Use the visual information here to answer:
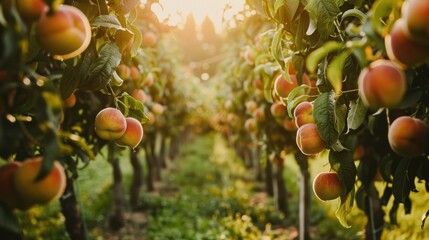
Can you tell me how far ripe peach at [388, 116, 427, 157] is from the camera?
1.02 metres

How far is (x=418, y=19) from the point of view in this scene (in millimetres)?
762

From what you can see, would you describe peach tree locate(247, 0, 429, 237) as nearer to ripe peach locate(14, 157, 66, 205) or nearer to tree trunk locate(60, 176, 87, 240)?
ripe peach locate(14, 157, 66, 205)

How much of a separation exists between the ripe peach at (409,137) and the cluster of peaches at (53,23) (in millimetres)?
902

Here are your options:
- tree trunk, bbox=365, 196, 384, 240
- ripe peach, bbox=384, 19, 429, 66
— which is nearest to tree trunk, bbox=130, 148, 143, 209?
tree trunk, bbox=365, 196, 384, 240

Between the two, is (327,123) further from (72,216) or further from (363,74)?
(72,216)

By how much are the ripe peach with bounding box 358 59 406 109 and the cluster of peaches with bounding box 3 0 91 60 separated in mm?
725

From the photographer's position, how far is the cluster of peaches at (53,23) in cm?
79

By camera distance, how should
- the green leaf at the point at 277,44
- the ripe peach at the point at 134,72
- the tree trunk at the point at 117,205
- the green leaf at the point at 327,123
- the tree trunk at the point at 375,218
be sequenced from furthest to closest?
the tree trunk at the point at 117,205
the tree trunk at the point at 375,218
the ripe peach at the point at 134,72
the green leaf at the point at 277,44
the green leaf at the point at 327,123

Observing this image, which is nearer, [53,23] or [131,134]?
[53,23]

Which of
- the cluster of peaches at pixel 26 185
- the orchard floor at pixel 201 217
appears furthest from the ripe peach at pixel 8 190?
the orchard floor at pixel 201 217

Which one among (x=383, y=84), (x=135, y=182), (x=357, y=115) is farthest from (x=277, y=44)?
(x=135, y=182)

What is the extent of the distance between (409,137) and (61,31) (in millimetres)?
951

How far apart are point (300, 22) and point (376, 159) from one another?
1372 mm

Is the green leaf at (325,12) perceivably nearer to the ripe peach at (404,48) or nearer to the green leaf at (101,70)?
the ripe peach at (404,48)
